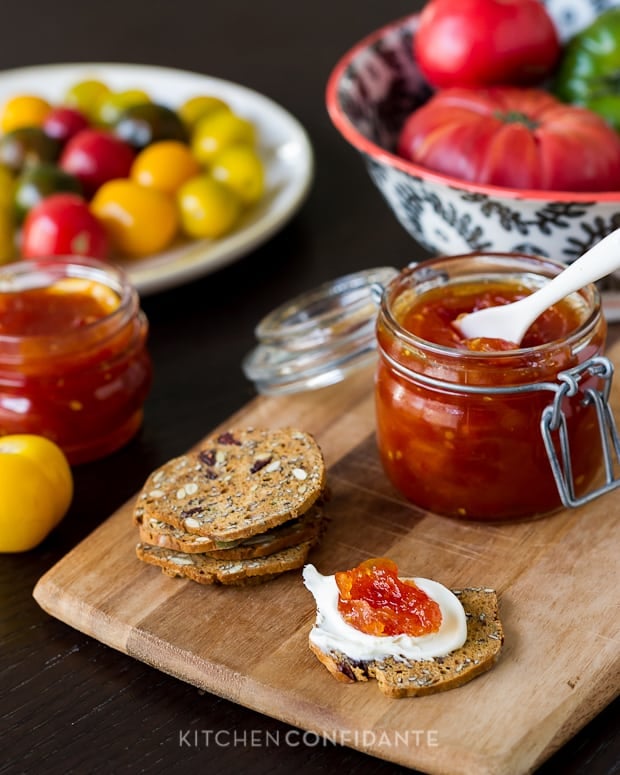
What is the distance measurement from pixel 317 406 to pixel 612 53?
1179 mm

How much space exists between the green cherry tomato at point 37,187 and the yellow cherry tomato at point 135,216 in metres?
0.10

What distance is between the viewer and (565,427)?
180cm

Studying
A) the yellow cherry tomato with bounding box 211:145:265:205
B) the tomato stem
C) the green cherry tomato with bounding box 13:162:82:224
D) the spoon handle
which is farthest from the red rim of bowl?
the green cherry tomato with bounding box 13:162:82:224

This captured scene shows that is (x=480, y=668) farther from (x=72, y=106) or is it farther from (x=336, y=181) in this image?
(x=72, y=106)

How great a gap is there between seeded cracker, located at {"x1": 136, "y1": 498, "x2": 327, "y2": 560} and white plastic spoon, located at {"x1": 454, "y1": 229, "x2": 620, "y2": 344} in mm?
408

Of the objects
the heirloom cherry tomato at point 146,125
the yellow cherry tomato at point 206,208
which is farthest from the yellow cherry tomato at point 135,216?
the heirloom cherry tomato at point 146,125

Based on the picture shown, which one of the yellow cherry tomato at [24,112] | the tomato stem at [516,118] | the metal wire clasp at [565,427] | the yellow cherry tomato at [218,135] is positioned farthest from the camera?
the yellow cherry tomato at [24,112]

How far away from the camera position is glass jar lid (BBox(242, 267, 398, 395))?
2199 millimetres

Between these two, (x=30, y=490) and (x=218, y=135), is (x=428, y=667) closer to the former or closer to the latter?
(x=30, y=490)

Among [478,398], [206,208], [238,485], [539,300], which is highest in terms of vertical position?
[539,300]

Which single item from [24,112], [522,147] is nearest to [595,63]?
[522,147]

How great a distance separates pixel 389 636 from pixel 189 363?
3.43ft

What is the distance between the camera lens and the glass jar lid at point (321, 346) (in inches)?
86.6

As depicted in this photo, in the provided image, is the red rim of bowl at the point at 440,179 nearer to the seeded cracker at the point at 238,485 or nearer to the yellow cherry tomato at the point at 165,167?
the yellow cherry tomato at the point at 165,167
